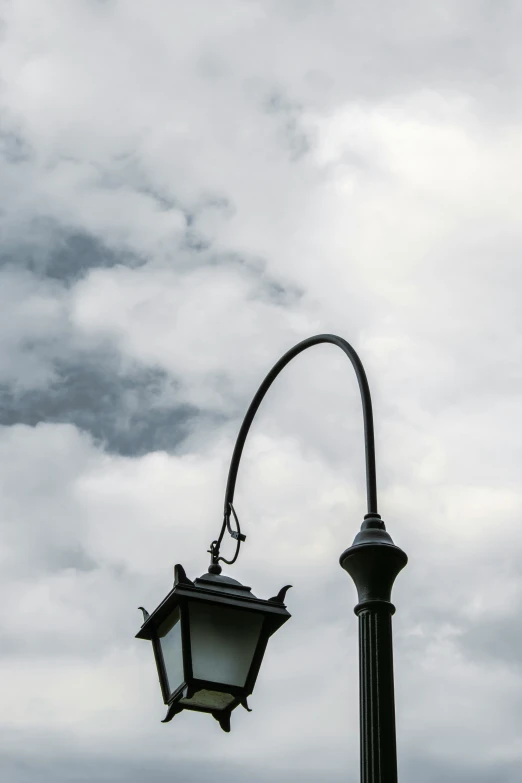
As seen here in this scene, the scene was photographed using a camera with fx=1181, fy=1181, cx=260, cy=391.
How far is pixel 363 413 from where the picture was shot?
7359 millimetres

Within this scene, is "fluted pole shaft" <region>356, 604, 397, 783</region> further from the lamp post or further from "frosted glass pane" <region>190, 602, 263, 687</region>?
"frosted glass pane" <region>190, 602, 263, 687</region>

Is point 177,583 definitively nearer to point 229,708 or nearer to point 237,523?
point 229,708

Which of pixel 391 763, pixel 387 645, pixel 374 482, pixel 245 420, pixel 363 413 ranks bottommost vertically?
pixel 391 763

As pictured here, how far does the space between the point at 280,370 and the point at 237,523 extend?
49.8 inches

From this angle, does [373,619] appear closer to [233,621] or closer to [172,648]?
[233,621]

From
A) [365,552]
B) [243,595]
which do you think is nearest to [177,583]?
[243,595]

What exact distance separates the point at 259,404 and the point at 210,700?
263 centimetres

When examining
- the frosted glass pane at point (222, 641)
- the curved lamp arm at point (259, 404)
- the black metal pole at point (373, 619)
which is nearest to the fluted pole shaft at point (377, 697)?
the black metal pole at point (373, 619)

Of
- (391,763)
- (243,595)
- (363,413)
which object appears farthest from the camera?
(243,595)

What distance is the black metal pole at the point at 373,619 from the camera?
6.09 meters

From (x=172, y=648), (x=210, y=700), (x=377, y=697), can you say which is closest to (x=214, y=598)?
(x=172, y=648)

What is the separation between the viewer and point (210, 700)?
775cm

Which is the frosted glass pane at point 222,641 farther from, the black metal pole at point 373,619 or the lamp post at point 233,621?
the black metal pole at point 373,619

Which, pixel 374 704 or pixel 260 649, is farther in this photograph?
pixel 260 649
